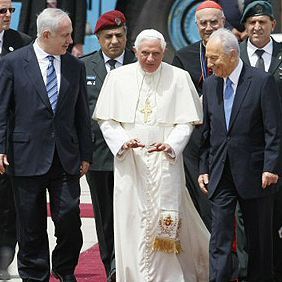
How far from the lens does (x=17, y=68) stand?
27.1ft

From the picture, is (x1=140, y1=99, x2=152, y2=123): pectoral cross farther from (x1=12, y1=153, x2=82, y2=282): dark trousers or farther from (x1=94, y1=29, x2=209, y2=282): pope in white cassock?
(x1=12, y1=153, x2=82, y2=282): dark trousers

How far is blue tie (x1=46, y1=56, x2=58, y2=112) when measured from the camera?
8250mm

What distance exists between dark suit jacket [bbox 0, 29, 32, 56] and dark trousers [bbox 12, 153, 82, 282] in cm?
125

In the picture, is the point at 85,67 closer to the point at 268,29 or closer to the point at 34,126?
the point at 34,126

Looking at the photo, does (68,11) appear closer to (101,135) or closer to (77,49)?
(77,49)

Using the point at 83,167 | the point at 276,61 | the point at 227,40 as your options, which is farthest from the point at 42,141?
the point at 276,61

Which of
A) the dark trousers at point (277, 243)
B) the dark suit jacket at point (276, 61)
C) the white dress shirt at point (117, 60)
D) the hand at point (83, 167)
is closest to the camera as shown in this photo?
the hand at point (83, 167)

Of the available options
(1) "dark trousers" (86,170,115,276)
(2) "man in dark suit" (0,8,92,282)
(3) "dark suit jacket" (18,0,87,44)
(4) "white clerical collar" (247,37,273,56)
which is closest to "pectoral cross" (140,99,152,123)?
(2) "man in dark suit" (0,8,92,282)

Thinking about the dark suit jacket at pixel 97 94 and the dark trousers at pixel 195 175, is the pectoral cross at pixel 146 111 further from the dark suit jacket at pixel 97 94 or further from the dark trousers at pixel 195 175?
the dark trousers at pixel 195 175

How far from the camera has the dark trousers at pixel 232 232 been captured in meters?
8.01

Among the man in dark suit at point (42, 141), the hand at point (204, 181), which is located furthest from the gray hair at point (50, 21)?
the hand at point (204, 181)

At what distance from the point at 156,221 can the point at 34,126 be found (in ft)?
3.70

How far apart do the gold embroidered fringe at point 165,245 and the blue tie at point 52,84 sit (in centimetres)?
123

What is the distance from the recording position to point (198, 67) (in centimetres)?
919
